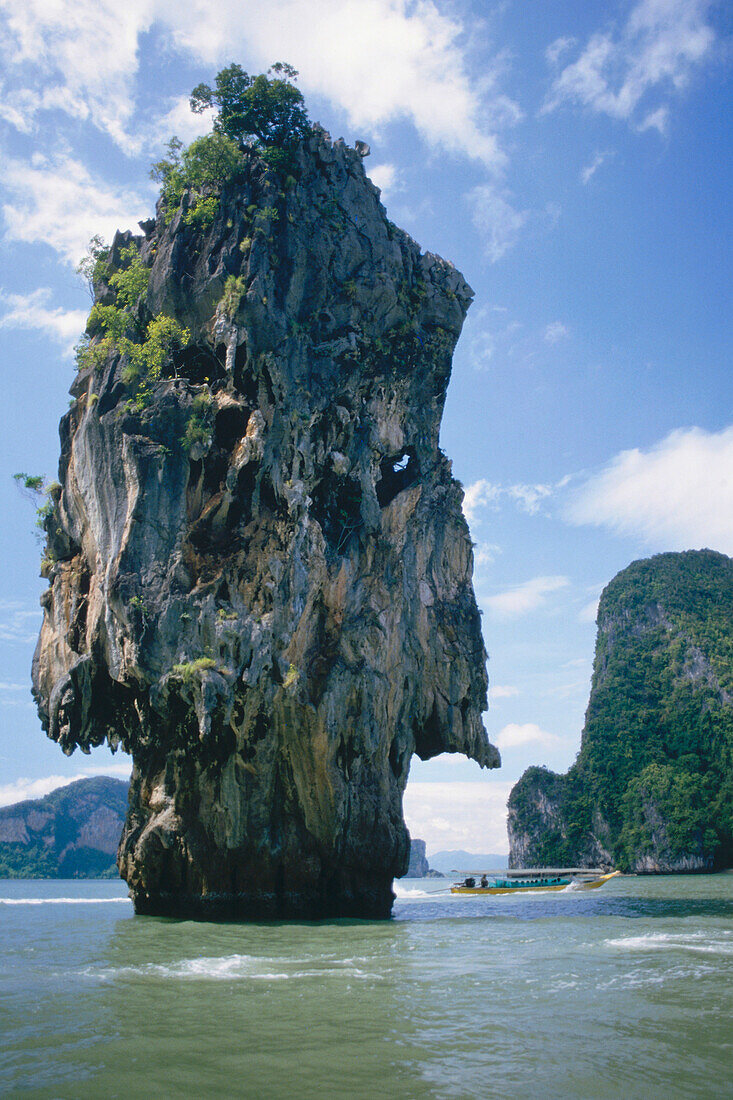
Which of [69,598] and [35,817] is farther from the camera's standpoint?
[35,817]

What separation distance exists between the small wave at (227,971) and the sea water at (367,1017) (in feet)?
0.15

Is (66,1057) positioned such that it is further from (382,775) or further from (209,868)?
(382,775)

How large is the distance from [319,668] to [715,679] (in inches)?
2788

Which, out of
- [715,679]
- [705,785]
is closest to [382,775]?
[705,785]

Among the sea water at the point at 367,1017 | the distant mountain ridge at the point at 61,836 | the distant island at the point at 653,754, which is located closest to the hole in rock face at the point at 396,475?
the sea water at the point at 367,1017

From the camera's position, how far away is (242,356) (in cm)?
1989

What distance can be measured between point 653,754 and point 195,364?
7191cm

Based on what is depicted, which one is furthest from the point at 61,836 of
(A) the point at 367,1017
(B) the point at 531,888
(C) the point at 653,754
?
(A) the point at 367,1017

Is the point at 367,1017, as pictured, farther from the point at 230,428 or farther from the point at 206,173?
the point at 206,173

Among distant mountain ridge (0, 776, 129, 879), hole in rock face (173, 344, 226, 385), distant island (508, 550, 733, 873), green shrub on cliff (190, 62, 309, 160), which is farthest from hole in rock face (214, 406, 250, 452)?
distant mountain ridge (0, 776, 129, 879)

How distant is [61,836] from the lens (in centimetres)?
11644

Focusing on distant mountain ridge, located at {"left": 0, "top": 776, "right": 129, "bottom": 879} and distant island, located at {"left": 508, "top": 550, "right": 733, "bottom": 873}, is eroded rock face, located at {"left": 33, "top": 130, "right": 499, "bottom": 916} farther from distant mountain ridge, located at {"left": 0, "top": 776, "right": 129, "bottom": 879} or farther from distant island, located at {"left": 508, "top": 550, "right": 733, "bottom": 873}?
distant mountain ridge, located at {"left": 0, "top": 776, "right": 129, "bottom": 879}

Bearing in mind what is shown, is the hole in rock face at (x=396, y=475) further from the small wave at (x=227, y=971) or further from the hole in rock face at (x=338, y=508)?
the small wave at (x=227, y=971)

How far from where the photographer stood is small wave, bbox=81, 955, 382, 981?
34.4ft
